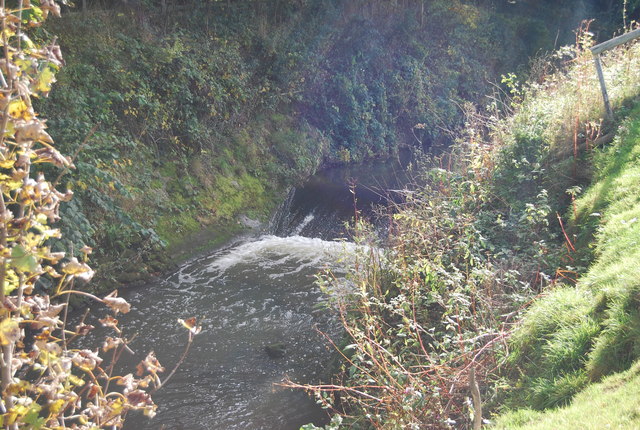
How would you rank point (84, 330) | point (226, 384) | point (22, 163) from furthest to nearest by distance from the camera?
point (226, 384)
point (84, 330)
point (22, 163)

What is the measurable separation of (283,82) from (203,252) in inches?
259

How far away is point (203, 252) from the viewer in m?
10.6

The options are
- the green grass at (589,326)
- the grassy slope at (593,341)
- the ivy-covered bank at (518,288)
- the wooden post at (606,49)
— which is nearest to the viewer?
the grassy slope at (593,341)

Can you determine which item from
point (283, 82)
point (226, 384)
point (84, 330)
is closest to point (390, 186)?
point (283, 82)

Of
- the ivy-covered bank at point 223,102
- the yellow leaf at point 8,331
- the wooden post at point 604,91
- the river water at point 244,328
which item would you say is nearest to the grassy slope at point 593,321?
the wooden post at point 604,91

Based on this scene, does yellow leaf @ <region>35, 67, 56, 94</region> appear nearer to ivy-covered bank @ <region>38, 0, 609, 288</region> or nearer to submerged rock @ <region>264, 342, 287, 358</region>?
ivy-covered bank @ <region>38, 0, 609, 288</region>

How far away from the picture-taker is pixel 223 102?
12.8m

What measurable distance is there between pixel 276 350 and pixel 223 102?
7725mm

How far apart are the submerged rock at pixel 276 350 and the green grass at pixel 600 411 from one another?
158 inches

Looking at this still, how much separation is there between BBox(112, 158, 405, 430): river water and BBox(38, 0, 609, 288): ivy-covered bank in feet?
2.82

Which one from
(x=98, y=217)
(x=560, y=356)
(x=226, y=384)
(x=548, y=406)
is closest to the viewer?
(x=548, y=406)

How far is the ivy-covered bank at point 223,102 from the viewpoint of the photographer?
29.5ft

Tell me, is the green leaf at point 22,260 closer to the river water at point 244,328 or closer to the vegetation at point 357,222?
the vegetation at point 357,222

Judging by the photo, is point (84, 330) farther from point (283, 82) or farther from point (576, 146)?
point (283, 82)
